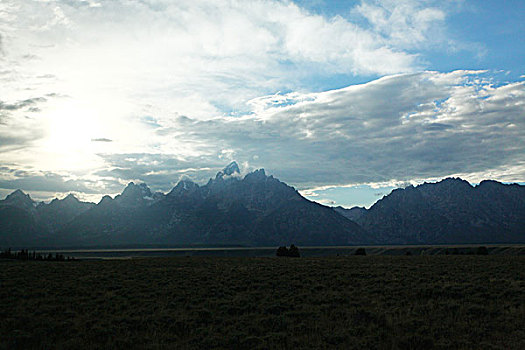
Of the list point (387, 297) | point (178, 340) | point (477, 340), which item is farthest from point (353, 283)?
point (178, 340)

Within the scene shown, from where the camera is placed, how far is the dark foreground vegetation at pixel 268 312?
48.5 feet

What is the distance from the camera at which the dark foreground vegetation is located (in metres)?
14.8

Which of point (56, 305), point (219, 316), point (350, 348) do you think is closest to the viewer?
point (350, 348)

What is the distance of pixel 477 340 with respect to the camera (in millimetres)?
14461

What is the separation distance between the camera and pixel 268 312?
1988cm

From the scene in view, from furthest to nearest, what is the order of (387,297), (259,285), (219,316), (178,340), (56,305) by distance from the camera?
(259,285), (387,297), (56,305), (219,316), (178,340)

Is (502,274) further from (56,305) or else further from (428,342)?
(56,305)

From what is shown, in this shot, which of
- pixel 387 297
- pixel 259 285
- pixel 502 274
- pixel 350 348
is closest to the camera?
pixel 350 348

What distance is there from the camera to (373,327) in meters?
16.2

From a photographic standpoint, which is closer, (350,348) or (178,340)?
(350,348)

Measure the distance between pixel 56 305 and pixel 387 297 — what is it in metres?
18.1

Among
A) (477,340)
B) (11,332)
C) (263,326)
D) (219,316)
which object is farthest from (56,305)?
(477,340)

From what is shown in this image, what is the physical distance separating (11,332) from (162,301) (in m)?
7.92

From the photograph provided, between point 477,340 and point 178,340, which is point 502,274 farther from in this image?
point 178,340
